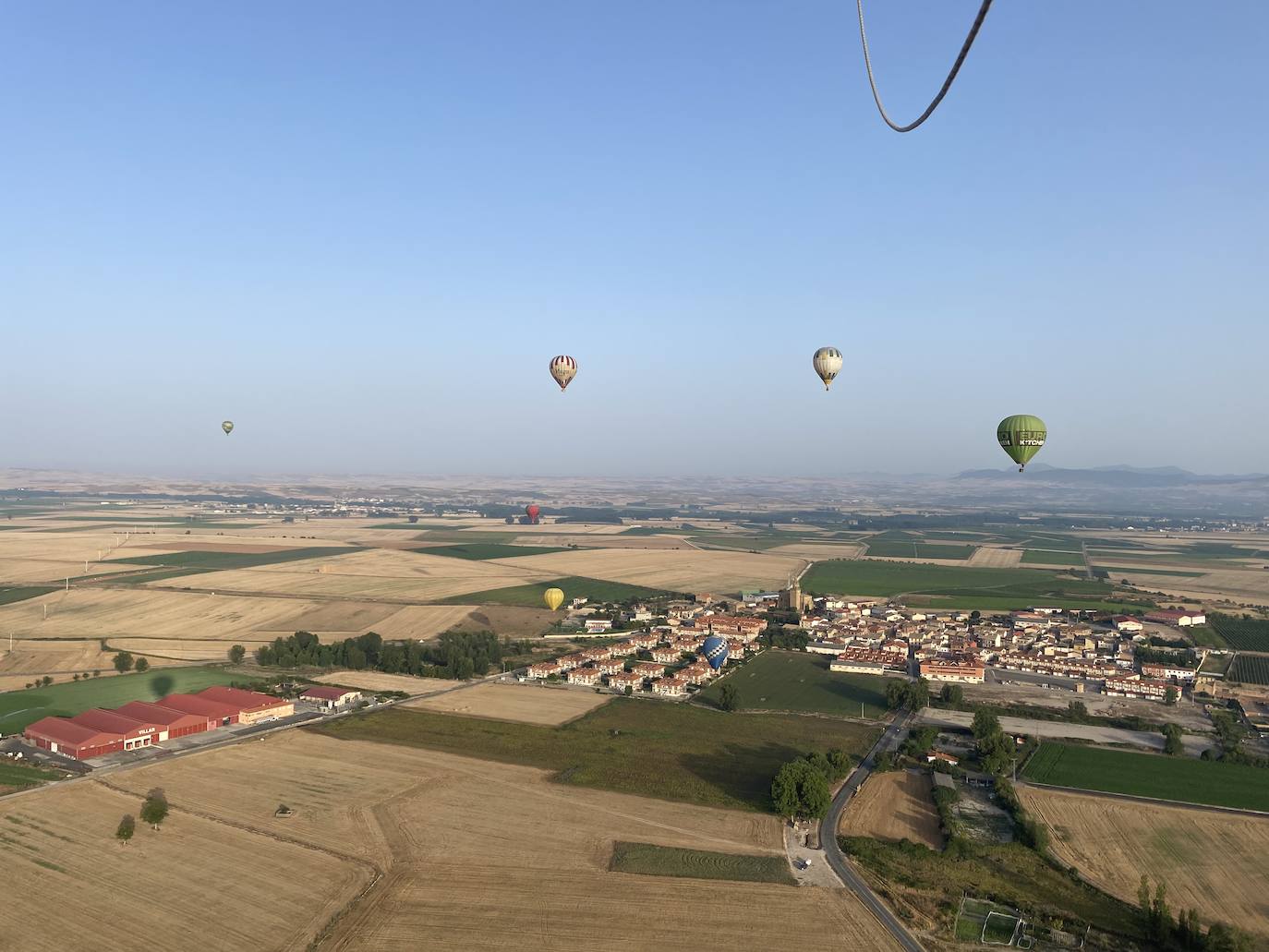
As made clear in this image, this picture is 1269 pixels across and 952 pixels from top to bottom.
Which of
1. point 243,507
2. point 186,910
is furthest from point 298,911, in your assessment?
point 243,507

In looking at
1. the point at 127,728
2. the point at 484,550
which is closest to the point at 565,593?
the point at 484,550

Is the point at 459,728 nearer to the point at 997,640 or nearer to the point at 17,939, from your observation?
the point at 17,939

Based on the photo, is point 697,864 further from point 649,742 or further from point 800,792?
point 649,742

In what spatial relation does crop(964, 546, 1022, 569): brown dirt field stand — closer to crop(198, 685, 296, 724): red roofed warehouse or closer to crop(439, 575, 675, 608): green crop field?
crop(439, 575, 675, 608): green crop field

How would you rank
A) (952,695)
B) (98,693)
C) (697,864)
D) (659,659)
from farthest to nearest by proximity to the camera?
(659,659) < (952,695) < (98,693) < (697,864)

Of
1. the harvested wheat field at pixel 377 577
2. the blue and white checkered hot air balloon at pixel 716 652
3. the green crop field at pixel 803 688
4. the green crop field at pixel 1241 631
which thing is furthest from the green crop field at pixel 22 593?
the green crop field at pixel 1241 631
